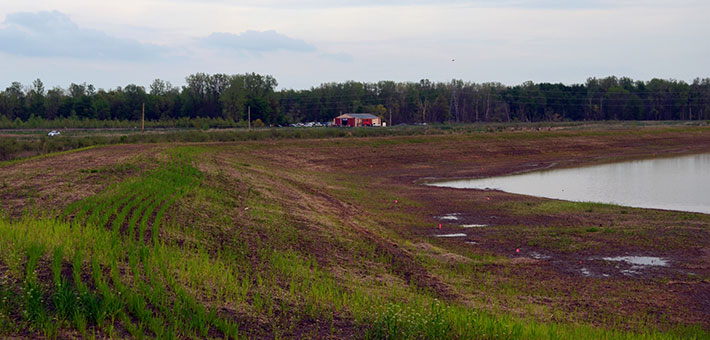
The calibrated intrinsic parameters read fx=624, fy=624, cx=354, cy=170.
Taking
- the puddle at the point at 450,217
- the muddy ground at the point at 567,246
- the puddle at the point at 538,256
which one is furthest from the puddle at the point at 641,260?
the puddle at the point at 450,217

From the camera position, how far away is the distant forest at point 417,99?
113312 millimetres

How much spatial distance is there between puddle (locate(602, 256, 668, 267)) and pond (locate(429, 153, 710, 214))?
9.86 metres

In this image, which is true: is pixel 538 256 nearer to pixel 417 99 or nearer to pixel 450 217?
pixel 450 217

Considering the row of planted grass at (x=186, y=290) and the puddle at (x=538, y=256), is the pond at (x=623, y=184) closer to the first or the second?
the puddle at (x=538, y=256)

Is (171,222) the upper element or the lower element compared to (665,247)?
upper

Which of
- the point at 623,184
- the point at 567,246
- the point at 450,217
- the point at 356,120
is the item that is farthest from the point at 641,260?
the point at 356,120

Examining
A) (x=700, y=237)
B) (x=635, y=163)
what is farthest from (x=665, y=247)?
(x=635, y=163)

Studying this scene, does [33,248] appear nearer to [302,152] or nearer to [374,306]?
[374,306]

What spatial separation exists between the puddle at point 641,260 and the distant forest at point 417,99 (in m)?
95.8

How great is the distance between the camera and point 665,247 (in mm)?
Result: 15102

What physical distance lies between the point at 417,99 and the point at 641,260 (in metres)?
127

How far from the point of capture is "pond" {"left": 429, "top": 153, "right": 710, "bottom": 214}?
25.4m

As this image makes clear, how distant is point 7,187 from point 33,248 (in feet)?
28.7

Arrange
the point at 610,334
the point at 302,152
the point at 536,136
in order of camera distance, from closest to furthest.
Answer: the point at 610,334 → the point at 302,152 → the point at 536,136
